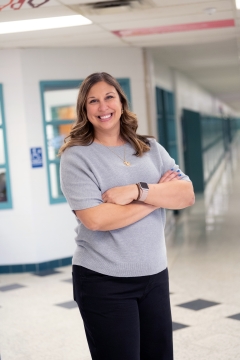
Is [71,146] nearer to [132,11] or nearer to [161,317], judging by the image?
[161,317]

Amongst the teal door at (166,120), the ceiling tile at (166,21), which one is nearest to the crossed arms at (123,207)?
the ceiling tile at (166,21)

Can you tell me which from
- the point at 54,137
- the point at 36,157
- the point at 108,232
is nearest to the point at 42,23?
the point at 36,157

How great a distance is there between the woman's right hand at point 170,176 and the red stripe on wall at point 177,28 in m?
3.93

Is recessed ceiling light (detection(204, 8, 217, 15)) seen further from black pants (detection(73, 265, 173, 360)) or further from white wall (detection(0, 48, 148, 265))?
black pants (detection(73, 265, 173, 360))

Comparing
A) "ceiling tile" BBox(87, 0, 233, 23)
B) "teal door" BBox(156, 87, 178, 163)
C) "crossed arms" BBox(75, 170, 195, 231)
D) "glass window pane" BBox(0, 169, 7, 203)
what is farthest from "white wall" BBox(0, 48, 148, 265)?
"crossed arms" BBox(75, 170, 195, 231)

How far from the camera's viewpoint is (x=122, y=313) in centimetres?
188

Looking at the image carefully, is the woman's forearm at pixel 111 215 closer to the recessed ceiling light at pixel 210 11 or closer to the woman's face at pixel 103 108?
the woman's face at pixel 103 108

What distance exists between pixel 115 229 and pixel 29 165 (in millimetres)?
4580

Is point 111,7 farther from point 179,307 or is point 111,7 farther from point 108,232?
point 108,232

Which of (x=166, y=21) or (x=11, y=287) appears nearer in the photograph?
(x=166, y=21)

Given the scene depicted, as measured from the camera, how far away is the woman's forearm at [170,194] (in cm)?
200

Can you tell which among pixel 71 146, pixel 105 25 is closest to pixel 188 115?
pixel 105 25

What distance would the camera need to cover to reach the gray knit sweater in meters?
1.92

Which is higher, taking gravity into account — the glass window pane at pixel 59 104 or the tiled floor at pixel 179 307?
the glass window pane at pixel 59 104
